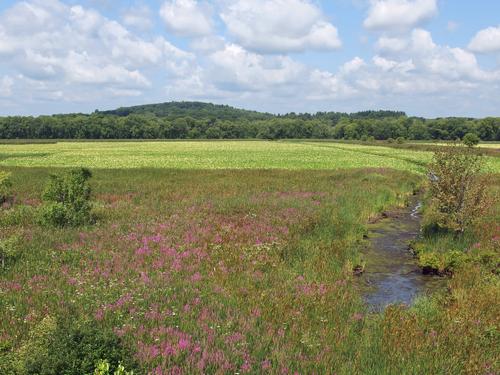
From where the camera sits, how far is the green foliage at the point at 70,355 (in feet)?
17.1

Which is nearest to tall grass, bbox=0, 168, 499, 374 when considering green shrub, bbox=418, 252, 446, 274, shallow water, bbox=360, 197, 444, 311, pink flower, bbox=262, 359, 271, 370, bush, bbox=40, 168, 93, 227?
pink flower, bbox=262, 359, 271, 370

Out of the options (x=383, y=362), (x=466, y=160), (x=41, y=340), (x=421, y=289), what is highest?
(x=466, y=160)

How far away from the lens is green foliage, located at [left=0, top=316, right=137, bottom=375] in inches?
205

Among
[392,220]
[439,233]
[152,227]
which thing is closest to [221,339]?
[152,227]

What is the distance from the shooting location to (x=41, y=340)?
5883mm

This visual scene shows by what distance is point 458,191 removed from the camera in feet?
50.8

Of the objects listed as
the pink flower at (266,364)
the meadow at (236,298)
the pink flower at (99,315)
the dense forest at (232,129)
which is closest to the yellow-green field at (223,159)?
the meadow at (236,298)

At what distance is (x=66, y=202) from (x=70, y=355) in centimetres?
1183

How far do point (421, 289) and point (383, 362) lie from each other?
18.5 ft

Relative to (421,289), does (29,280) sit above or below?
above

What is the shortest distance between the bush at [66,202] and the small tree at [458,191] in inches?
527

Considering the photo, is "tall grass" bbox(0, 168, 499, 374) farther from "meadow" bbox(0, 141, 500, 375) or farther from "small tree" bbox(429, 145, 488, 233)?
"small tree" bbox(429, 145, 488, 233)

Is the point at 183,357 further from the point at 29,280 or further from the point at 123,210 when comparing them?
the point at 123,210

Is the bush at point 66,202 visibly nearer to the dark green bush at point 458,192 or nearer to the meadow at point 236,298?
the meadow at point 236,298
